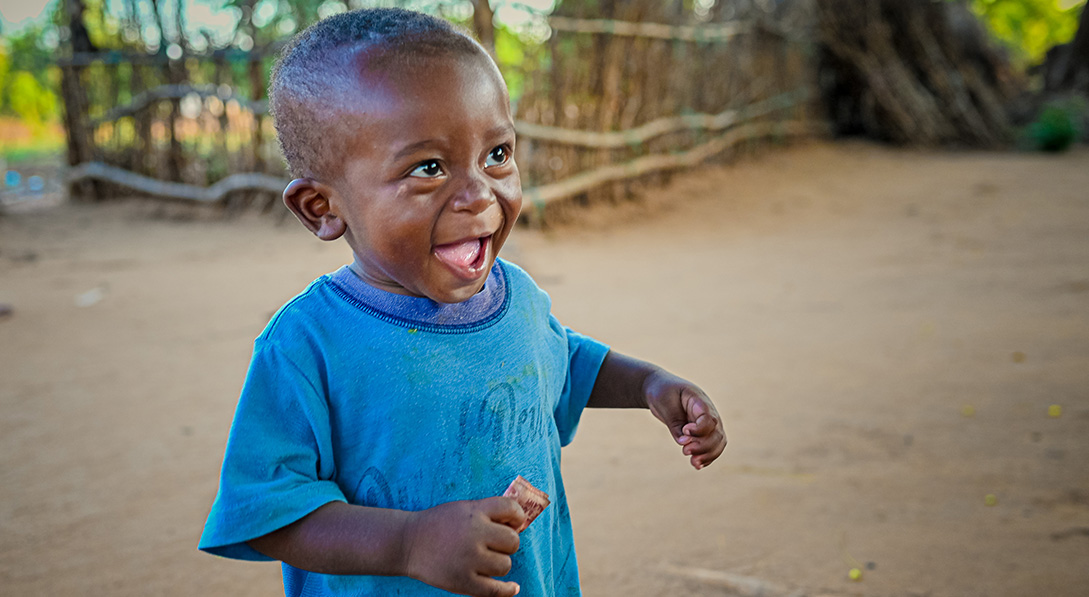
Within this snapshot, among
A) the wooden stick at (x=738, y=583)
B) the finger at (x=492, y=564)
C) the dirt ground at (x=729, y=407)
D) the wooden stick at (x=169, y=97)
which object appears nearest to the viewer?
the finger at (x=492, y=564)

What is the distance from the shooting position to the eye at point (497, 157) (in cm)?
107

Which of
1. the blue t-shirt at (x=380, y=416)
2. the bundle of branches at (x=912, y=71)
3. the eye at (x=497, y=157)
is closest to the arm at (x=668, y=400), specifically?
the blue t-shirt at (x=380, y=416)

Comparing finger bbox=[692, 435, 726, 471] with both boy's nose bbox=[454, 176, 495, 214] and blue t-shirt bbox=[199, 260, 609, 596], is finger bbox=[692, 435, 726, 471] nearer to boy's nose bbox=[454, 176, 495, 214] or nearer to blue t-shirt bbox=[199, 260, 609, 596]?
blue t-shirt bbox=[199, 260, 609, 596]

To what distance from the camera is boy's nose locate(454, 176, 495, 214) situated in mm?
1017

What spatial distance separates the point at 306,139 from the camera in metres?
1.05

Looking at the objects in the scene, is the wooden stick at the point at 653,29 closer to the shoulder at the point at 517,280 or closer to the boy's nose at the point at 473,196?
the shoulder at the point at 517,280

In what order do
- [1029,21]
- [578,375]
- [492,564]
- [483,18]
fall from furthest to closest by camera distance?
[1029,21] < [483,18] < [578,375] < [492,564]

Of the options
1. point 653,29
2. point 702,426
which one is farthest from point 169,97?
point 702,426

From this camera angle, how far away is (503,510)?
0.92m

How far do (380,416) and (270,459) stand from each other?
148mm

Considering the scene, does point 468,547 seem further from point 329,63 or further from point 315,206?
point 329,63

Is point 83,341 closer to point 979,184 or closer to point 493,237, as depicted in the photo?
point 493,237

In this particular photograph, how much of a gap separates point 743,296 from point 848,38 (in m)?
7.28

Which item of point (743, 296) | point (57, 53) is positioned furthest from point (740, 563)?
point (57, 53)
